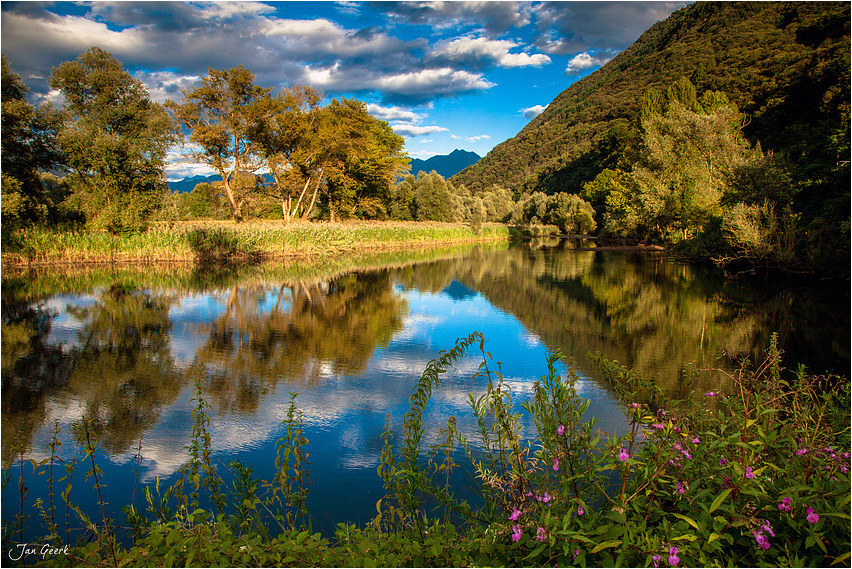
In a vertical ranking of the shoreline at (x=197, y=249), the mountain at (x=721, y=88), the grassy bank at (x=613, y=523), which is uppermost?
the mountain at (x=721, y=88)

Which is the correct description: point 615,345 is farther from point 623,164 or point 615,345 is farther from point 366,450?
point 623,164

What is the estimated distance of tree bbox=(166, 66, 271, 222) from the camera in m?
29.5

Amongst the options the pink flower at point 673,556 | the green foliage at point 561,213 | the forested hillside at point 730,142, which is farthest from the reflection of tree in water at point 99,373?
the green foliage at point 561,213

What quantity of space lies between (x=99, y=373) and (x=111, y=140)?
1809 cm

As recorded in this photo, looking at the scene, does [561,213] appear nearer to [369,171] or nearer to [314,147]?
[369,171]

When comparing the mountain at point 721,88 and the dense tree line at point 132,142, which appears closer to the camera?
the dense tree line at point 132,142

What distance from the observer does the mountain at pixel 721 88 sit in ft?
109

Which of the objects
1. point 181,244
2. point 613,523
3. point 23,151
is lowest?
point 613,523

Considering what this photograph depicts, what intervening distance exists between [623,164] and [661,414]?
53.9 m

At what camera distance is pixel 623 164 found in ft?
169

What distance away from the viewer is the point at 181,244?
22.3m

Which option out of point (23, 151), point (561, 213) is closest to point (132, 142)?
point (23, 151)
